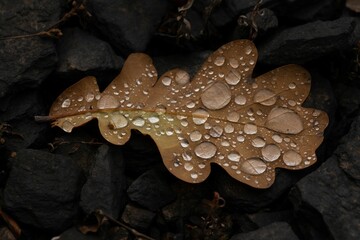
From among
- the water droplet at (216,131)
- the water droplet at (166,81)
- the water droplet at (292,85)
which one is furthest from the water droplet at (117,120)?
the water droplet at (292,85)

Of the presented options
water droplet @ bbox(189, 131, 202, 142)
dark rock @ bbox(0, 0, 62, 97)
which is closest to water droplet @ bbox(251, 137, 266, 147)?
water droplet @ bbox(189, 131, 202, 142)

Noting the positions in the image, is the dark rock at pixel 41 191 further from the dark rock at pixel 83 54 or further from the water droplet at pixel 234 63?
the water droplet at pixel 234 63

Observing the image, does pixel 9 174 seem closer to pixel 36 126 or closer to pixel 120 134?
pixel 36 126

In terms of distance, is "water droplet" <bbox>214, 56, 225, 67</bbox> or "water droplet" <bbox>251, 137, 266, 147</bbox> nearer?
"water droplet" <bbox>251, 137, 266, 147</bbox>

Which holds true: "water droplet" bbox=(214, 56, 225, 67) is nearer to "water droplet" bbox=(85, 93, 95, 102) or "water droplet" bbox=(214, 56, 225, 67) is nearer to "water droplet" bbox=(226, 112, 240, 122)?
"water droplet" bbox=(226, 112, 240, 122)

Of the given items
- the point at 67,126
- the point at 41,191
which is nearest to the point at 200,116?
the point at 67,126
